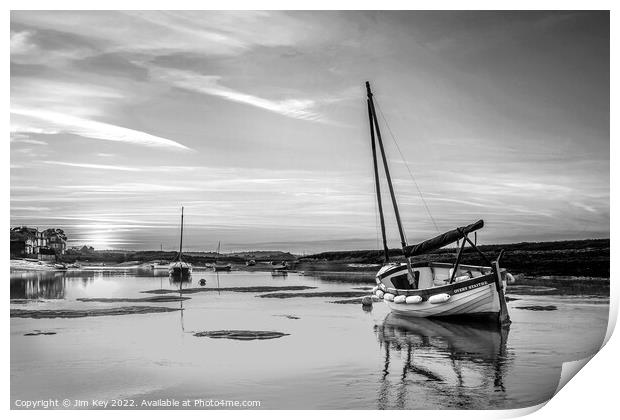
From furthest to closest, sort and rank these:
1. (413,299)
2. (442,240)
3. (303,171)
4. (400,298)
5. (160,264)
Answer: (160,264) < (400,298) < (413,299) < (442,240) < (303,171)

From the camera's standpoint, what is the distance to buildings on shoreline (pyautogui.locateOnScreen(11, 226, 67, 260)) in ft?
25.4

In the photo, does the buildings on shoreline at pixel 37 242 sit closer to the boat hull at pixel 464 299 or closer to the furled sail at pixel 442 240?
the furled sail at pixel 442 240

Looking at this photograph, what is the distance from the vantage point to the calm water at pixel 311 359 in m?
6.12

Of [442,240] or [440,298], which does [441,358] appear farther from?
[440,298]

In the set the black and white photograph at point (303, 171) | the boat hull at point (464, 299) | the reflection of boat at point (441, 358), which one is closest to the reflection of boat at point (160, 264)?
the black and white photograph at point (303, 171)

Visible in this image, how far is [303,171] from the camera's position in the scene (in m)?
8.73

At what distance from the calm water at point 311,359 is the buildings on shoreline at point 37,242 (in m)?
1.12

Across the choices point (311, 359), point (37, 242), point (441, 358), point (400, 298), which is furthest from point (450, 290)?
point (37, 242)

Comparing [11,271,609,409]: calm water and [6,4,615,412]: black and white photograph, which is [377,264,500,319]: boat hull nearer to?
[6,4,615,412]: black and white photograph

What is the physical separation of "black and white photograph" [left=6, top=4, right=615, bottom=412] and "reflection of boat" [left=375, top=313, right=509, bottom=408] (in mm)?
45

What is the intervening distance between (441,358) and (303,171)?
10.1 ft

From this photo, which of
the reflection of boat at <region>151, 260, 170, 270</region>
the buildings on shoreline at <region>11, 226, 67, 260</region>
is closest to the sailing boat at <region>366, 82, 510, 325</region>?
the buildings on shoreline at <region>11, 226, 67, 260</region>
